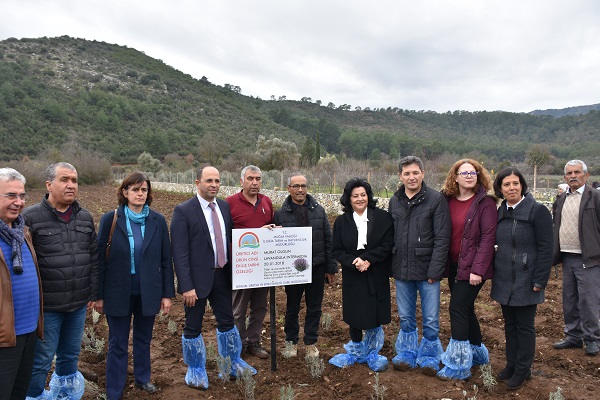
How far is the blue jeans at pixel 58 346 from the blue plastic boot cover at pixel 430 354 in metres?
Result: 2.96

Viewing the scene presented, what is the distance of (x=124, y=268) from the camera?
11.0 ft

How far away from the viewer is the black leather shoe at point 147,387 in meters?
3.60

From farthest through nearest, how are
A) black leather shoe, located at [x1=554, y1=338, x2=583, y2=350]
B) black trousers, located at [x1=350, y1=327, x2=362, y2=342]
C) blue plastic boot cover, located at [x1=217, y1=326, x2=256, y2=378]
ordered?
black leather shoe, located at [x1=554, y1=338, x2=583, y2=350]
black trousers, located at [x1=350, y1=327, x2=362, y2=342]
blue plastic boot cover, located at [x1=217, y1=326, x2=256, y2=378]

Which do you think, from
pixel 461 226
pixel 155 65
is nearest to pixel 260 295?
pixel 461 226

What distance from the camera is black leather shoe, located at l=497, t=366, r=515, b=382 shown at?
3774 millimetres

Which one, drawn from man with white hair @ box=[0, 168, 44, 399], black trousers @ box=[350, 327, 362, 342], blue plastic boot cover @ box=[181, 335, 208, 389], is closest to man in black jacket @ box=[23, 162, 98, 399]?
man with white hair @ box=[0, 168, 44, 399]

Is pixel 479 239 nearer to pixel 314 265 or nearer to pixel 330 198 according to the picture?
pixel 314 265

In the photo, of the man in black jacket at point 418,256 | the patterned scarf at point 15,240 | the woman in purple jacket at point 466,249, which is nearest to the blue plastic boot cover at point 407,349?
the man in black jacket at point 418,256

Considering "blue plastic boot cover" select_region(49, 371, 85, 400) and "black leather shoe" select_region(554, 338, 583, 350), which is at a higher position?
"blue plastic boot cover" select_region(49, 371, 85, 400)

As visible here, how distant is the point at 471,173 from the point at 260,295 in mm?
2474

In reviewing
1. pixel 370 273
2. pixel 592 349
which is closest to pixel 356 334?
pixel 370 273

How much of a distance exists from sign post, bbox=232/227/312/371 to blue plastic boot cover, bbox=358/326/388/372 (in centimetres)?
80

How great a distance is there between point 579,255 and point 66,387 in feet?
16.5

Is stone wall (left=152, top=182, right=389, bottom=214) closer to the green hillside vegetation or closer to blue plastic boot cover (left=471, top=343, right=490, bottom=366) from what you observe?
blue plastic boot cover (left=471, top=343, right=490, bottom=366)
